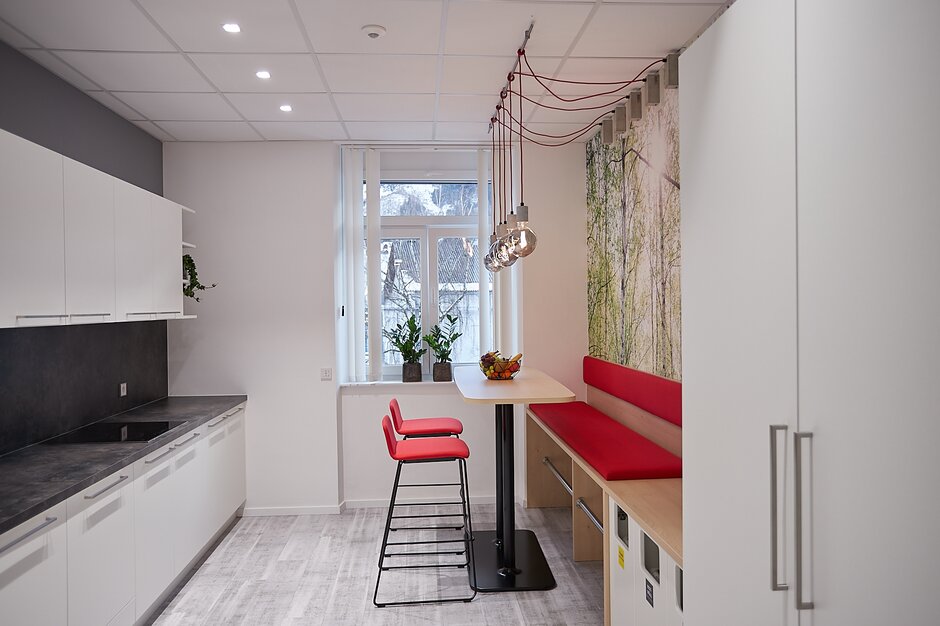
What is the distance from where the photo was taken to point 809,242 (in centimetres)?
115

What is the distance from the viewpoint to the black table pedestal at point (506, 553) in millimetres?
3365

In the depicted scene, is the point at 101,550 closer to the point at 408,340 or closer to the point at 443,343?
the point at 408,340

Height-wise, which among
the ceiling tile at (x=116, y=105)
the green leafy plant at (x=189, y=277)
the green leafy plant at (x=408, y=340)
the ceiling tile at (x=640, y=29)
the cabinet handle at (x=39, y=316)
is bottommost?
the green leafy plant at (x=408, y=340)

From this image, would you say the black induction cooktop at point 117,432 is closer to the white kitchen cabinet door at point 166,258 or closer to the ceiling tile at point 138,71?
the white kitchen cabinet door at point 166,258

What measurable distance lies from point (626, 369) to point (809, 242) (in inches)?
109

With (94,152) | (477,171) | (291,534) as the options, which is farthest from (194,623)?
(477,171)

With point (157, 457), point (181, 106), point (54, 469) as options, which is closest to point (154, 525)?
point (157, 457)

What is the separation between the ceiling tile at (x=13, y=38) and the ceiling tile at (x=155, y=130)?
1.26 metres

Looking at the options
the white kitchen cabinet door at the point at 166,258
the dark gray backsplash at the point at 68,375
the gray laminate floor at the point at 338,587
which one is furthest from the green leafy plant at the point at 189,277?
the gray laminate floor at the point at 338,587

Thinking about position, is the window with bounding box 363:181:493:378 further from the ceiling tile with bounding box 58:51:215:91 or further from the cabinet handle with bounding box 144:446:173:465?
the cabinet handle with bounding box 144:446:173:465

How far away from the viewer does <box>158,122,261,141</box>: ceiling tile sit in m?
4.15

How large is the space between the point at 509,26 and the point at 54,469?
8.88 ft

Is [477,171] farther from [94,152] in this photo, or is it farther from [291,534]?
[291,534]

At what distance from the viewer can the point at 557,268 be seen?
4.77 metres
